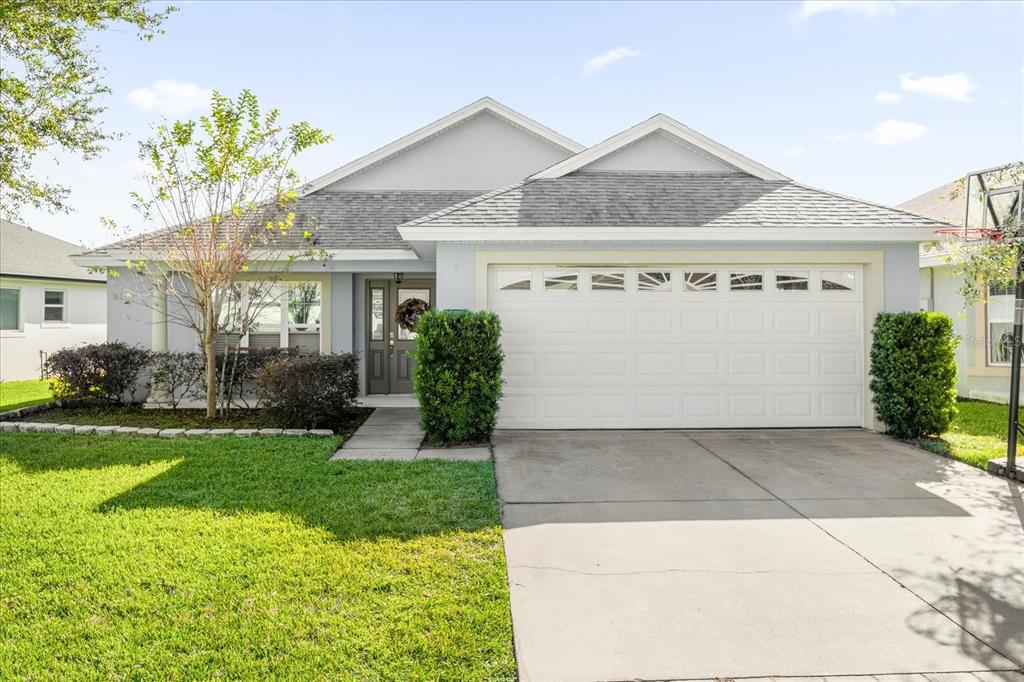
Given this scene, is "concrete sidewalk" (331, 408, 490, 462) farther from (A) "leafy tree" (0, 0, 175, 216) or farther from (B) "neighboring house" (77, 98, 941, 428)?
(A) "leafy tree" (0, 0, 175, 216)

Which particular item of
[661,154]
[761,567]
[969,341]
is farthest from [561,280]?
[969,341]

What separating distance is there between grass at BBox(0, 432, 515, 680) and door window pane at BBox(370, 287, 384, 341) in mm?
6217

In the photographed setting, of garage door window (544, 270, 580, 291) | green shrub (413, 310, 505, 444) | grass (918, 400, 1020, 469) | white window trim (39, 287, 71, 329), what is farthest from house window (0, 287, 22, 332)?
grass (918, 400, 1020, 469)

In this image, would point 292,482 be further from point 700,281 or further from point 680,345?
point 700,281

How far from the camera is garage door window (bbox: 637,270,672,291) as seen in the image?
9148 millimetres

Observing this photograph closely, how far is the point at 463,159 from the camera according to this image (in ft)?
47.4

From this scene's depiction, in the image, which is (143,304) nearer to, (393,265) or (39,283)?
(393,265)

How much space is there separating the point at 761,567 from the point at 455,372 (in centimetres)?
467

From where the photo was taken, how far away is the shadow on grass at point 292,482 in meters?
5.13

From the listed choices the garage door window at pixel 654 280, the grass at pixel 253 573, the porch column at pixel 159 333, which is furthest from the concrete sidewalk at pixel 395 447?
the porch column at pixel 159 333

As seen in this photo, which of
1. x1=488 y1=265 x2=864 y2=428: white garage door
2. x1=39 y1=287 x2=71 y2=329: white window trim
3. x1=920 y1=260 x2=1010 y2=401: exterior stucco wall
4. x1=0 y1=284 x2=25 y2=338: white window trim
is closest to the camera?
x1=488 y1=265 x2=864 y2=428: white garage door

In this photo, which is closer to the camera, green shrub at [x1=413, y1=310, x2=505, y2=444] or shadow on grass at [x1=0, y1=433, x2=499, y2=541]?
shadow on grass at [x1=0, y1=433, x2=499, y2=541]

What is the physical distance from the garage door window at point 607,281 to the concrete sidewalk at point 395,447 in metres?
3.11

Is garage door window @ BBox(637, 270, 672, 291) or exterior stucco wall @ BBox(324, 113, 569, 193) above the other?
exterior stucco wall @ BBox(324, 113, 569, 193)
